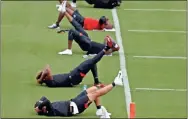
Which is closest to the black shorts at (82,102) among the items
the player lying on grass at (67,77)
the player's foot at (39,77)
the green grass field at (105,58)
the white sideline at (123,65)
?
the green grass field at (105,58)

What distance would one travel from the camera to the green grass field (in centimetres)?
1855

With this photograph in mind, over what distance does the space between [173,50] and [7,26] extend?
6288 millimetres

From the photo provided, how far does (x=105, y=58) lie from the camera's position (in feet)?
75.5

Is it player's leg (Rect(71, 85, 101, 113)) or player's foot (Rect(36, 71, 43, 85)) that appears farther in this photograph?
player's foot (Rect(36, 71, 43, 85))

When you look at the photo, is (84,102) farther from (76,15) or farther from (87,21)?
(87,21)

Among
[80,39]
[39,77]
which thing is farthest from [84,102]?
[80,39]

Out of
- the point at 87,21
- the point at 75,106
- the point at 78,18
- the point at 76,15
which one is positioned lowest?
the point at 87,21

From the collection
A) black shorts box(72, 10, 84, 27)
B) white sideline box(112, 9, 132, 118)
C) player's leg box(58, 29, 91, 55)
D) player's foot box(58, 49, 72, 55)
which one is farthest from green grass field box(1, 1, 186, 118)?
black shorts box(72, 10, 84, 27)

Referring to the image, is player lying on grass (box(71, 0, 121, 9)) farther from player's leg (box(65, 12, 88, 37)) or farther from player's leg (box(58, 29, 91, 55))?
player's leg (box(58, 29, 91, 55))

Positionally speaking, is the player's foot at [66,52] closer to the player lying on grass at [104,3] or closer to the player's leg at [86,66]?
the player's leg at [86,66]

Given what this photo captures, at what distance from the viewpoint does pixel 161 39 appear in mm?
25719

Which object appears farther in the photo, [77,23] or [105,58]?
[77,23]

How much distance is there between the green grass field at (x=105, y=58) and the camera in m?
18.5

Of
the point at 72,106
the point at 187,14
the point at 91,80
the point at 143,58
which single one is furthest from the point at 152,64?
the point at 187,14
